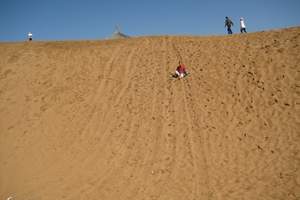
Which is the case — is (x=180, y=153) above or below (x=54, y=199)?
above

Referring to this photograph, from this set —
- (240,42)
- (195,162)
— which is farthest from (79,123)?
(240,42)

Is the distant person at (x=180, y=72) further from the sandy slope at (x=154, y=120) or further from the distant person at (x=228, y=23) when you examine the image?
the distant person at (x=228, y=23)

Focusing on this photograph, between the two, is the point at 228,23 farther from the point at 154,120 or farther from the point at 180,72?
the point at 154,120

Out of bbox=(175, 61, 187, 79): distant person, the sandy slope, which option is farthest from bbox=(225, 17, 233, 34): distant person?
bbox=(175, 61, 187, 79): distant person

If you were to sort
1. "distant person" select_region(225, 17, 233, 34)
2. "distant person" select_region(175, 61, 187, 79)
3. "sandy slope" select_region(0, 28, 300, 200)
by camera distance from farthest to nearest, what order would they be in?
"distant person" select_region(225, 17, 233, 34)
"distant person" select_region(175, 61, 187, 79)
"sandy slope" select_region(0, 28, 300, 200)

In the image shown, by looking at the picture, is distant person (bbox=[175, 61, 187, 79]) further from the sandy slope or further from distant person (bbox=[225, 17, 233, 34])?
distant person (bbox=[225, 17, 233, 34])

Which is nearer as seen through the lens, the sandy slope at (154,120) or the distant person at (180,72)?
the sandy slope at (154,120)

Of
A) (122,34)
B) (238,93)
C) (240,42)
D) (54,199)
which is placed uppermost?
(122,34)

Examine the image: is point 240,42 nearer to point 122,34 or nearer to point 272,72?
point 272,72

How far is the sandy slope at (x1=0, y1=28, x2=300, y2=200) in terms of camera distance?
38.4ft

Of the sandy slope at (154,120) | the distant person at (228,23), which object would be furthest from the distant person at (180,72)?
the distant person at (228,23)

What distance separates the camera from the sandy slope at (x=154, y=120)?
1171 centimetres

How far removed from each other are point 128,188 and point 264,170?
420 cm

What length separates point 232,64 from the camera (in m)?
17.2
